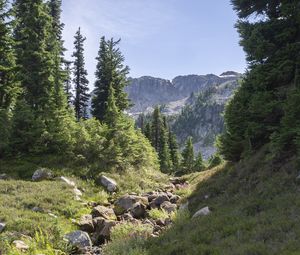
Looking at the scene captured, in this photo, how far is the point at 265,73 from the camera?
56.1ft

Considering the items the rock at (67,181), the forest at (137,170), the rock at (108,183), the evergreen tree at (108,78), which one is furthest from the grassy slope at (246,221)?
the evergreen tree at (108,78)

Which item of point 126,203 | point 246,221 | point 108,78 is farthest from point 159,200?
point 108,78

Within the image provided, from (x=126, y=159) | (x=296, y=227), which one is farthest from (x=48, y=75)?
(x=296, y=227)

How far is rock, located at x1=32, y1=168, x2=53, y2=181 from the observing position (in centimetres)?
2095

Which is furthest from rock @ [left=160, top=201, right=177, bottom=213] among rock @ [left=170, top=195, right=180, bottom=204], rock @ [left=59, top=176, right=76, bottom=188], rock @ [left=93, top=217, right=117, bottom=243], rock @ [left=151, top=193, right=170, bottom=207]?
rock @ [left=59, top=176, right=76, bottom=188]

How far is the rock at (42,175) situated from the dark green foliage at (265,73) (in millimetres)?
10517

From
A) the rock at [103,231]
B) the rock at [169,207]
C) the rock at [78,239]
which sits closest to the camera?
the rock at [78,239]

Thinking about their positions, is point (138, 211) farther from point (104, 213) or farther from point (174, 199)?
point (174, 199)

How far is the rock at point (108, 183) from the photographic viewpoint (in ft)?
71.8

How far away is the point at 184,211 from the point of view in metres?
14.5

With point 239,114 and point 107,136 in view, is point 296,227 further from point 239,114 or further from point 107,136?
point 107,136

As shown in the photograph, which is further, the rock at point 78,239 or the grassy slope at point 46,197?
the grassy slope at point 46,197

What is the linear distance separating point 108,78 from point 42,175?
1947 cm

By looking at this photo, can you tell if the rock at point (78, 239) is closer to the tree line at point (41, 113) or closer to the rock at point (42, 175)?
the rock at point (42, 175)
